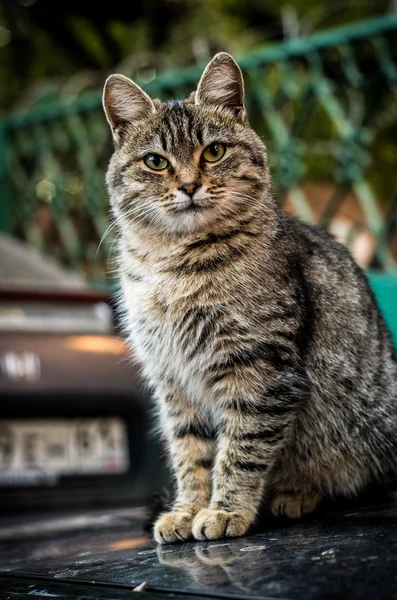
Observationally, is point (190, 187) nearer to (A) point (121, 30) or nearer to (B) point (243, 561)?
(B) point (243, 561)

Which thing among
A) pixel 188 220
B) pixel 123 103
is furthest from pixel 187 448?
pixel 123 103

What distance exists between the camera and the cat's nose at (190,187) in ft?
7.59

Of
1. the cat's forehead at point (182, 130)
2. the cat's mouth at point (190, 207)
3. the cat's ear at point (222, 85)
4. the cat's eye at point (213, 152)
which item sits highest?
the cat's ear at point (222, 85)

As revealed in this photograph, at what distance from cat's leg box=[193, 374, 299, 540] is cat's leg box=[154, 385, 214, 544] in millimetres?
138

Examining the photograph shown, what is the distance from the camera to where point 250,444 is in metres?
2.18

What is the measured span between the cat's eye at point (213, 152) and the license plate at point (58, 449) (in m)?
1.31

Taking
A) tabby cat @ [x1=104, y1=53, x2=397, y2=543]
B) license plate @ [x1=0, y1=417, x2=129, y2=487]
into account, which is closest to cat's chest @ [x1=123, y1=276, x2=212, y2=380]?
tabby cat @ [x1=104, y1=53, x2=397, y2=543]

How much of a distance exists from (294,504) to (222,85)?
3.94 feet

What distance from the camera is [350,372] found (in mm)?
2348

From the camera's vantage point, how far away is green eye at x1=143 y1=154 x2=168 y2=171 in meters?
2.42

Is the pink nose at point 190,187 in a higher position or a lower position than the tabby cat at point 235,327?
higher

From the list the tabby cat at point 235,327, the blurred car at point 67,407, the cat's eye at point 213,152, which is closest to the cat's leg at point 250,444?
the tabby cat at point 235,327

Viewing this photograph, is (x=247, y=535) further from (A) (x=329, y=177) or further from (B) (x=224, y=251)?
(A) (x=329, y=177)

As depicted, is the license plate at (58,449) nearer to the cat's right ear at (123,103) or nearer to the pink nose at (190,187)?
the cat's right ear at (123,103)
